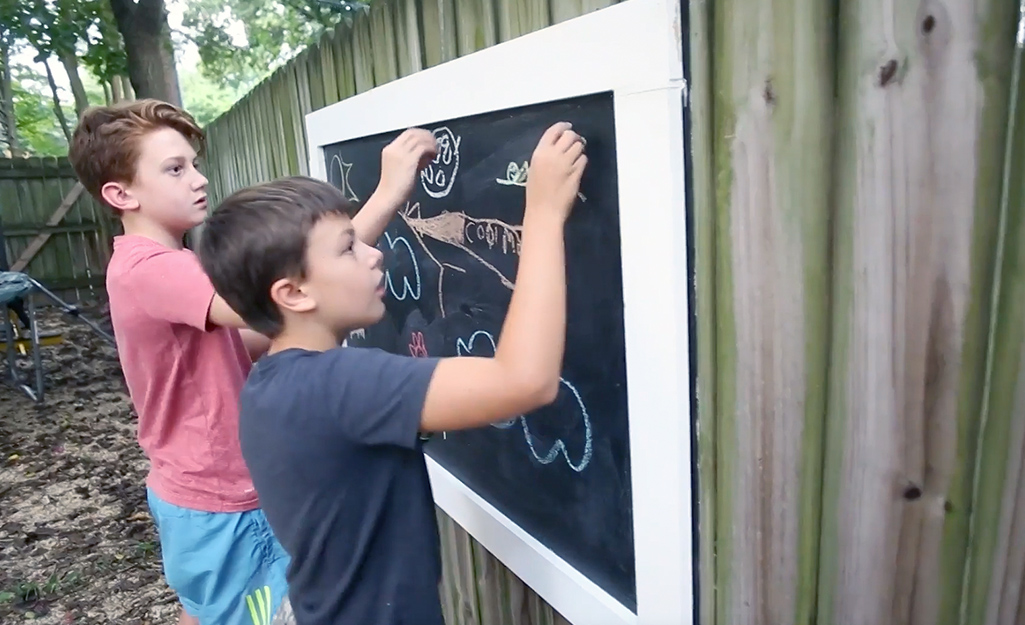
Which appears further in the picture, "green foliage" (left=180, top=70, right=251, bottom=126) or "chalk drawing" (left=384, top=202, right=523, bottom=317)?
"green foliage" (left=180, top=70, right=251, bottom=126)

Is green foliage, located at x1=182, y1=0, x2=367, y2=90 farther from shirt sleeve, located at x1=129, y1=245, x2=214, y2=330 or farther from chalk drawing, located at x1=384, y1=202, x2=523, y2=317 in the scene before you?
shirt sleeve, located at x1=129, y1=245, x2=214, y2=330

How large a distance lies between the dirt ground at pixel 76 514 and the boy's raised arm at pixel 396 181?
2.50 metres

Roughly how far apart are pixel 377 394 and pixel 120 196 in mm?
1113

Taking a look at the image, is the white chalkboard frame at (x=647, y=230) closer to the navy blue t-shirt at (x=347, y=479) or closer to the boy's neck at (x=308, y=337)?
the navy blue t-shirt at (x=347, y=479)

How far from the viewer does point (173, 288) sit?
1.59m

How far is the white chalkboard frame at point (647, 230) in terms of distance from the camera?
1073mm

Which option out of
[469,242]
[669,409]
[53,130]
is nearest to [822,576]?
[669,409]

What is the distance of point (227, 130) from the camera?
5836 mm

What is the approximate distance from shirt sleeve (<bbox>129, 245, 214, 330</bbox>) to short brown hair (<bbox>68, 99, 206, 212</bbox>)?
0.30m

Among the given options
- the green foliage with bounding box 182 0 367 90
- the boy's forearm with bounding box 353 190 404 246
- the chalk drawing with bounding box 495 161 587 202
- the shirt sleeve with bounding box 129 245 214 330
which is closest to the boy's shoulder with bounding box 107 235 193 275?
the shirt sleeve with bounding box 129 245 214 330

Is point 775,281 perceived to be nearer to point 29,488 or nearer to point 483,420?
point 483,420

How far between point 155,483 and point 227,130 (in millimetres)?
4550

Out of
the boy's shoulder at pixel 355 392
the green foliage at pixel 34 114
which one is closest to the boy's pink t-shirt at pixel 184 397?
the boy's shoulder at pixel 355 392

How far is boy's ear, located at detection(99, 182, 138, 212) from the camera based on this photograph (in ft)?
5.83
